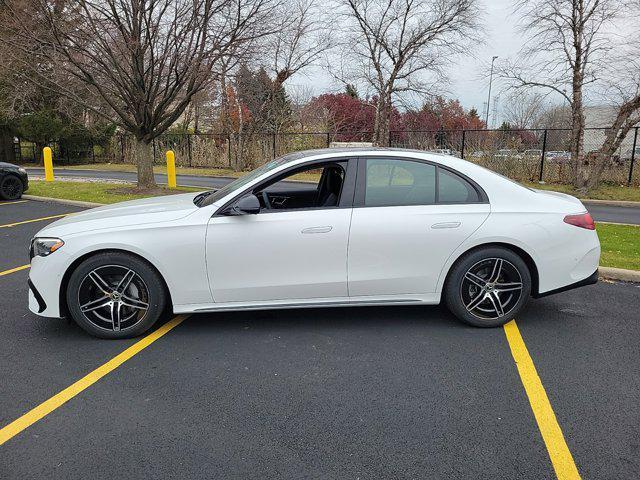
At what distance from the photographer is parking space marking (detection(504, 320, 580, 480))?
96.3 inches

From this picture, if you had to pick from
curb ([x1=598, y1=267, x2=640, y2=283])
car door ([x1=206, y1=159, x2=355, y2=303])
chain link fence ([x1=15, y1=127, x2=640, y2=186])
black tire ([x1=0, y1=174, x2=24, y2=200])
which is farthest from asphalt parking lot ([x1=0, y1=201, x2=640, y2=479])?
chain link fence ([x1=15, y1=127, x2=640, y2=186])

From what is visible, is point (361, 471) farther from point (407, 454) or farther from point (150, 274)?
point (150, 274)

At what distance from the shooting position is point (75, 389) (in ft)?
10.4

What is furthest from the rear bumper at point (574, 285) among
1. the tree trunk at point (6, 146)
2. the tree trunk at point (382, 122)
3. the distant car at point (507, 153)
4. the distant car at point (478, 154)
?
the tree trunk at point (6, 146)

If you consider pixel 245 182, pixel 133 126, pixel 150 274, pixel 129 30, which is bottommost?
pixel 150 274

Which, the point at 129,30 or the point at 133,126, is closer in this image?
the point at 129,30

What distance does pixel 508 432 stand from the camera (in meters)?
2.73

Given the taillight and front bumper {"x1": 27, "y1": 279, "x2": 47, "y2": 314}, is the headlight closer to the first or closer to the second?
front bumper {"x1": 27, "y1": 279, "x2": 47, "y2": 314}

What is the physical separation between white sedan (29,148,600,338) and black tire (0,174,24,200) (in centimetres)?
979

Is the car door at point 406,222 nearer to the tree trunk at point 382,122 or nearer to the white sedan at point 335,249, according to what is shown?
the white sedan at point 335,249

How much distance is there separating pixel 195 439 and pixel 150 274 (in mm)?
1579

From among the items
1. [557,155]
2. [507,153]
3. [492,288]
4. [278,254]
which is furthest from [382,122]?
[278,254]

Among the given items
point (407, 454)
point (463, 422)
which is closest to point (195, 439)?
point (407, 454)

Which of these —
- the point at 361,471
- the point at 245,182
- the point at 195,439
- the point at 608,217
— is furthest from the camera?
the point at 608,217
